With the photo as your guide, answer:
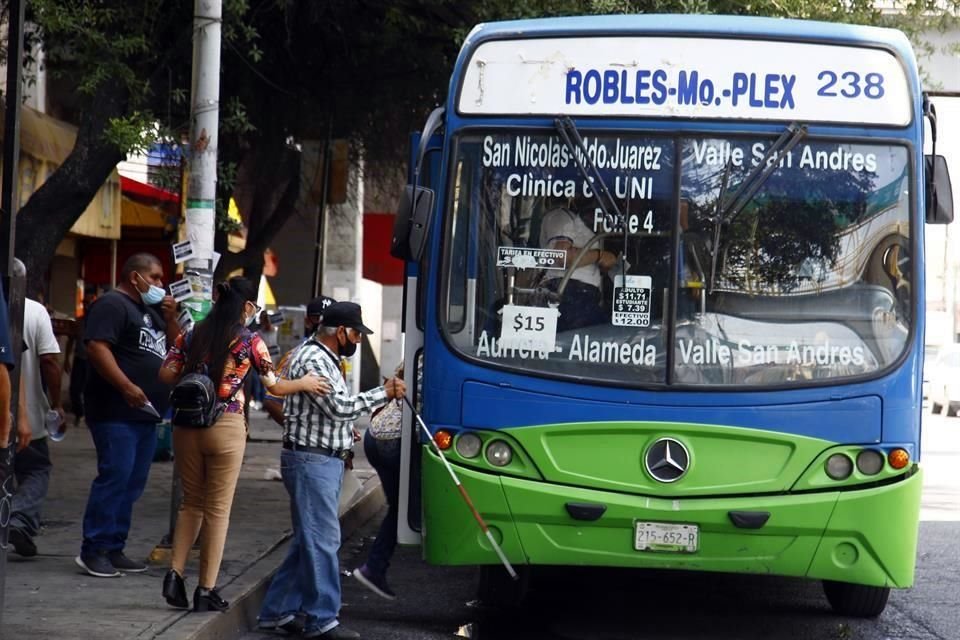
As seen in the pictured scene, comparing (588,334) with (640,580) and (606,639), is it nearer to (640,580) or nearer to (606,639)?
(606,639)

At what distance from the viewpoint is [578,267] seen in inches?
300

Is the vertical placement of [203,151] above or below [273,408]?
above

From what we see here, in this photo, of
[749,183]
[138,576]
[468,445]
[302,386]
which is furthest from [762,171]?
[138,576]

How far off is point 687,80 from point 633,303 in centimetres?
116

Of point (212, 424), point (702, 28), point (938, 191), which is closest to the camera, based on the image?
point (212, 424)

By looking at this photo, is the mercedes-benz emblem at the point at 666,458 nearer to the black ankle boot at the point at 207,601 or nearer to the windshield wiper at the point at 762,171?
the windshield wiper at the point at 762,171

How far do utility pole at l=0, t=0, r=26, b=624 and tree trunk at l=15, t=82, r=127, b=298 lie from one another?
452 centimetres

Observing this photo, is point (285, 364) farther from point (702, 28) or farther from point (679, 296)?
point (702, 28)

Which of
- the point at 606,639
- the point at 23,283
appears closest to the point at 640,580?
the point at 606,639

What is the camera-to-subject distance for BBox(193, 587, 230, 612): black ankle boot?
24.7ft

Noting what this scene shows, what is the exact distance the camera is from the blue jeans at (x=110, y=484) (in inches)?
332

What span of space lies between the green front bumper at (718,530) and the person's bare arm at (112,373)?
196cm

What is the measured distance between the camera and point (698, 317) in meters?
7.52

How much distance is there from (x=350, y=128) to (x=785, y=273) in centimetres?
994
